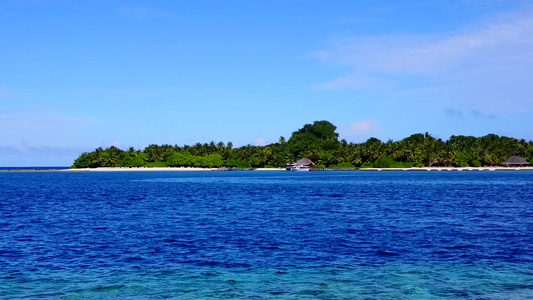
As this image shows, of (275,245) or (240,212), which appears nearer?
(275,245)

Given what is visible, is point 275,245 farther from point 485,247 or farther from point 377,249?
point 485,247

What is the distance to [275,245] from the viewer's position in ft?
122

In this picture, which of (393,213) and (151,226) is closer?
(151,226)

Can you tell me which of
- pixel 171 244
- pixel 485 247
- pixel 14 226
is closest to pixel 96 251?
pixel 171 244

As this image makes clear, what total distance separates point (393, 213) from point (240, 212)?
17.7m

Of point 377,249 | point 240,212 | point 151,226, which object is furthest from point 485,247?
point 240,212

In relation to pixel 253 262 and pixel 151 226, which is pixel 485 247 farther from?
pixel 151 226

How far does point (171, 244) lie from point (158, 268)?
892 cm

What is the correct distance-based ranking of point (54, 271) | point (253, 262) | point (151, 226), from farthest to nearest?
point (151, 226) → point (253, 262) → point (54, 271)

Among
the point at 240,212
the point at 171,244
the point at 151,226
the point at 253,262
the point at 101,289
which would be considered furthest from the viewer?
the point at 240,212

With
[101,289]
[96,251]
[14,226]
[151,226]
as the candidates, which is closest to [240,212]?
[151,226]

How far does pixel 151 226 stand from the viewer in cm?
5016

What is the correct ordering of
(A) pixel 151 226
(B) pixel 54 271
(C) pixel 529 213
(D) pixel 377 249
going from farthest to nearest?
(C) pixel 529 213
(A) pixel 151 226
(D) pixel 377 249
(B) pixel 54 271

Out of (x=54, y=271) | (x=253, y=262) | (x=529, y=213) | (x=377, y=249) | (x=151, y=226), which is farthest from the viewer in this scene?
(x=529, y=213)
